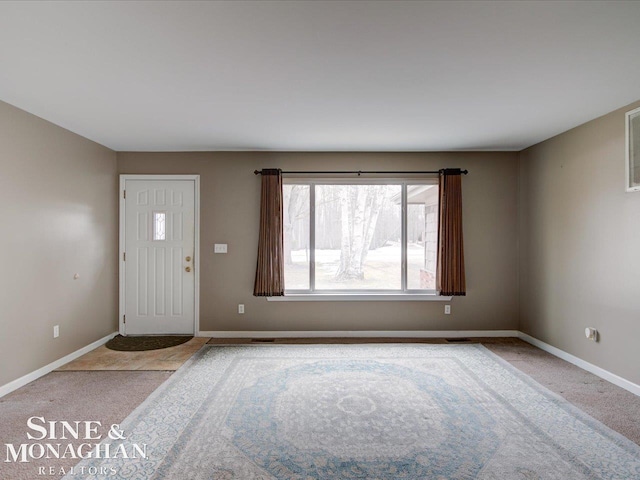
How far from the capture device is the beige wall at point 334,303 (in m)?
4.73

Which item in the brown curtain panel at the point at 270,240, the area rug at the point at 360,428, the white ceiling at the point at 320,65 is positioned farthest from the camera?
the brown curtain panel at the point at 270,240

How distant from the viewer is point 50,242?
3.56m

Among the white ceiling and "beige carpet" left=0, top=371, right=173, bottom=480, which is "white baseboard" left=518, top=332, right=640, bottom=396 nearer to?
the white ceiling

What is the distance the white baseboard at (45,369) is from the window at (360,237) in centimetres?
243

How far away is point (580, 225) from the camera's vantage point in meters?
3.67


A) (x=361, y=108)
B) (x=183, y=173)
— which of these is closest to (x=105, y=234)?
(x=183, y=173)

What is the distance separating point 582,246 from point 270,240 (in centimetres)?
353

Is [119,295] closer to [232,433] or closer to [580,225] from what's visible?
[232,433]

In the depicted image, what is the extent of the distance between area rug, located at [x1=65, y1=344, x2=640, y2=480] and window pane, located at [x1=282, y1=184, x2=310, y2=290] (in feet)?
4.46

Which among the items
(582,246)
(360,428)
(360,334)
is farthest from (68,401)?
(582,246)

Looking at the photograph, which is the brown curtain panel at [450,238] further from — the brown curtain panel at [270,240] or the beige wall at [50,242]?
the beige wall at [50,242]

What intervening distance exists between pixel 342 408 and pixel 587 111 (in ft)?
11.4

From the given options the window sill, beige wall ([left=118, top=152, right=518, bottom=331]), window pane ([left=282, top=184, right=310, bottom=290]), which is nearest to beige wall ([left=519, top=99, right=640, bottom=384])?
beige wall ([left=118, top=152, right=518, bottom=331])

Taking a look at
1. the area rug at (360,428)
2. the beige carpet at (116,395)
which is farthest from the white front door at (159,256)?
the area rug at (360,428)
